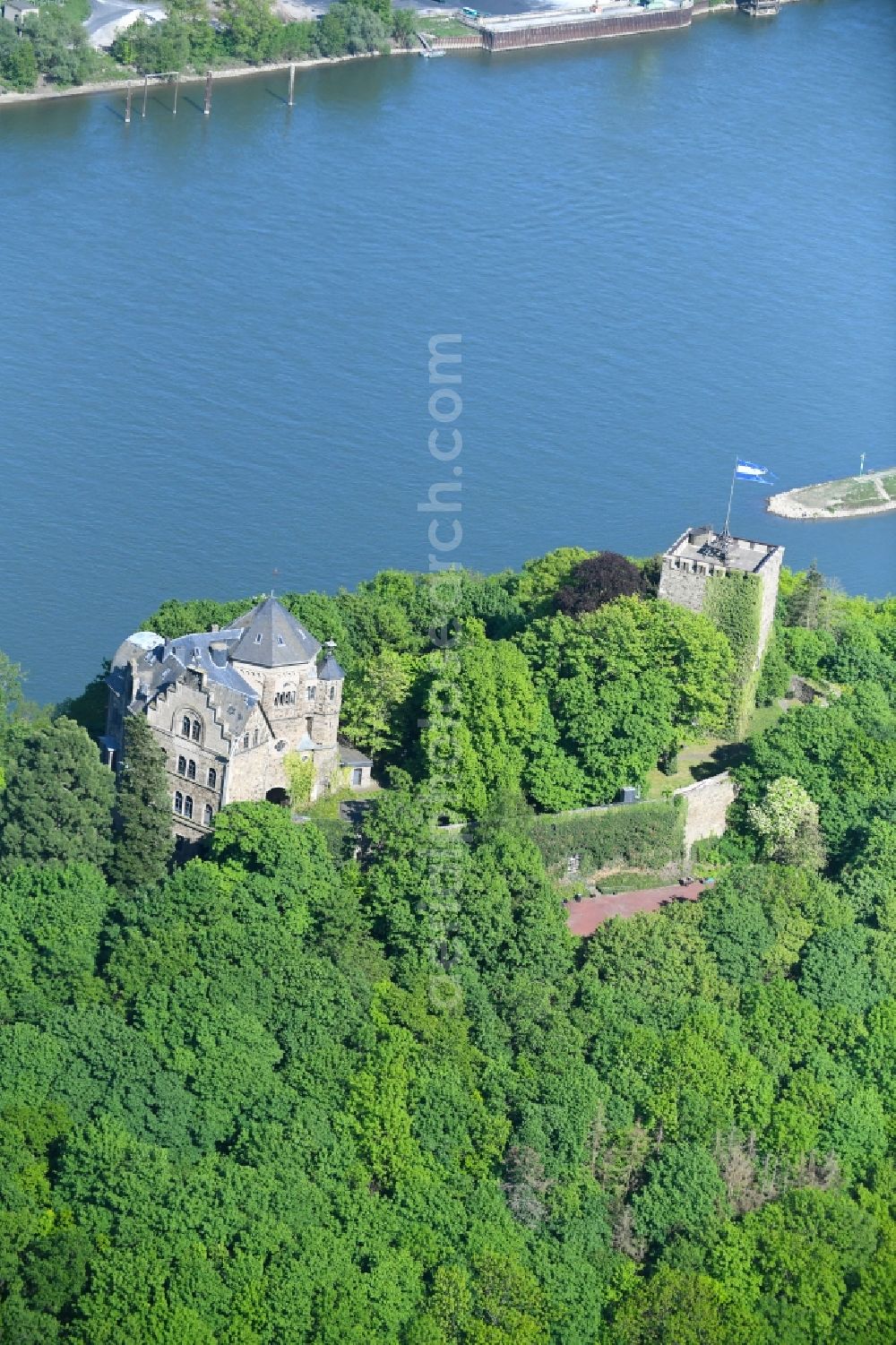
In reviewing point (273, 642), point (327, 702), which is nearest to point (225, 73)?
point (273, 642)

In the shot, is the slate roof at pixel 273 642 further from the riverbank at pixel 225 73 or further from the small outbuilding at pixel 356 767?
the riverbank at pixel 225 73

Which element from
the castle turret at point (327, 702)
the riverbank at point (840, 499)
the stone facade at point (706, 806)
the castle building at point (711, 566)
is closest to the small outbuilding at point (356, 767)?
the castle turret at point (327, 702)

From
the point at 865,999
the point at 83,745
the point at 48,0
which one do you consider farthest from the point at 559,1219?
the point at 48,0

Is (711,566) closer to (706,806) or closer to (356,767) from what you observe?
(706,806)

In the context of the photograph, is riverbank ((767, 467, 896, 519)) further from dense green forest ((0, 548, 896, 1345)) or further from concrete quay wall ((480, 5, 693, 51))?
concrete quay wall ((480, 5, 693, 51))

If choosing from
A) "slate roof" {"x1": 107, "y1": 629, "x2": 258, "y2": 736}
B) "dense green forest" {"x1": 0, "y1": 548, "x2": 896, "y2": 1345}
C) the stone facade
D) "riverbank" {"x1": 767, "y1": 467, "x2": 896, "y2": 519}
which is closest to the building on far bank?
"riverbank" {"x1": 767, "y1": 467, "x2": 896, "y2": 519}

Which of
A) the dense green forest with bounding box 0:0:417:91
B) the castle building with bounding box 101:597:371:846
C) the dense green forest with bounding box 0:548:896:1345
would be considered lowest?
the dense green forest with bounding box 0:548:896:1345
